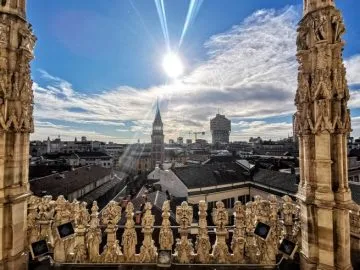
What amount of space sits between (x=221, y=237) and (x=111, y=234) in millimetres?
2703

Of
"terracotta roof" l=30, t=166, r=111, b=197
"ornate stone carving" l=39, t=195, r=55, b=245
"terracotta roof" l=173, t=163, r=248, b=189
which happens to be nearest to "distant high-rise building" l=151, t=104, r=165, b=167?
"terracotta roof" l=30, t=166, r=111, b=197

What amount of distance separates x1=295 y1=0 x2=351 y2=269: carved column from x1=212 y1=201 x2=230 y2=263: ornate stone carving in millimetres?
1750

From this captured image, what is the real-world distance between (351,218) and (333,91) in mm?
3779

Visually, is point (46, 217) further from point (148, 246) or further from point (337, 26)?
point (337, 26)

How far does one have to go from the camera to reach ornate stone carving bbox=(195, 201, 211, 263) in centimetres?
575

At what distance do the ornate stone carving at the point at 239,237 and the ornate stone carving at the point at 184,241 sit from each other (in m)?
1.06

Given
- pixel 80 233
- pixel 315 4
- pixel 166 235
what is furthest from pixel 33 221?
pixel 315 4

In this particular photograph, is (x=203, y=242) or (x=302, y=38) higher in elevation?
(x=302, y=38)

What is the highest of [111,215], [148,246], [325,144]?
[325,144]

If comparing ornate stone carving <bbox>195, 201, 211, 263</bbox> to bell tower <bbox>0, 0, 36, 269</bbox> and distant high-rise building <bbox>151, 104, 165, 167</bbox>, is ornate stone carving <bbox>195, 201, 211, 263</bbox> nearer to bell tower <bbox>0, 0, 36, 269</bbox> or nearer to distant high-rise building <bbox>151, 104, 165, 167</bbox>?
bell tower <bbox>0, 0, 36, 269</bbox>

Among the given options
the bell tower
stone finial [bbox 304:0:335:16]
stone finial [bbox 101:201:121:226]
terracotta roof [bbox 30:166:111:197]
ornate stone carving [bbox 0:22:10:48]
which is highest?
stone finial [bbox 304:0:335:16]

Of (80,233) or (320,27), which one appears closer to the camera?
(320,27)

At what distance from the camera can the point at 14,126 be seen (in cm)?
537

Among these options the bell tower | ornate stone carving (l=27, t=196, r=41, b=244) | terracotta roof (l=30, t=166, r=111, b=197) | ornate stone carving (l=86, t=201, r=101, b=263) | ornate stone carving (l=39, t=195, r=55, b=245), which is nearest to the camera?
the bell tower
